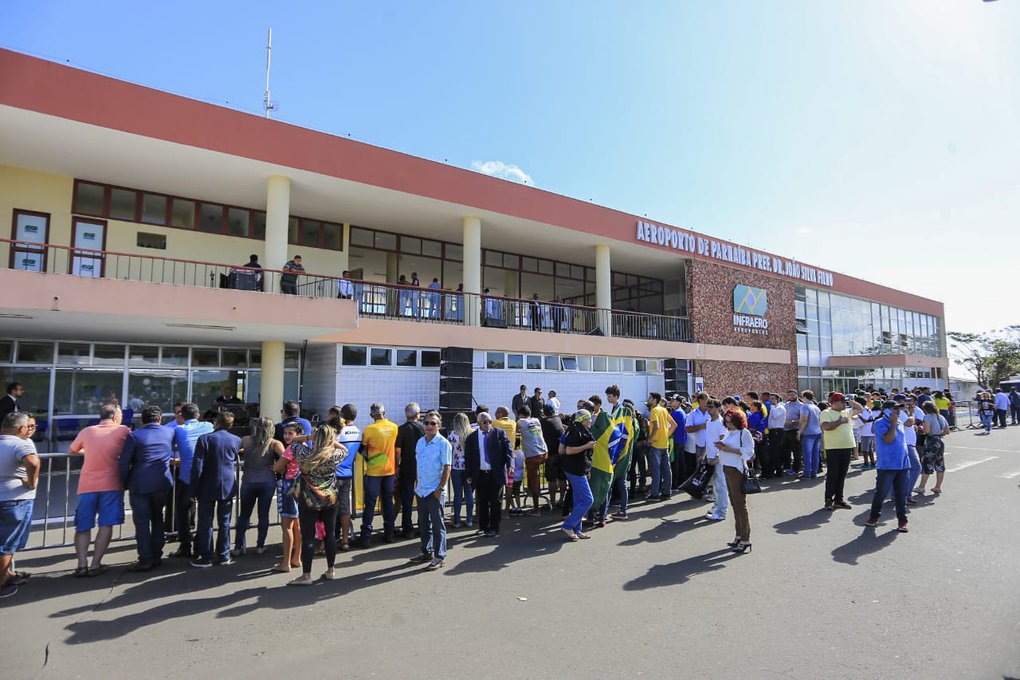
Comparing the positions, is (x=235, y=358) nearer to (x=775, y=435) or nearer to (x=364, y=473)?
(x=364, y=473)

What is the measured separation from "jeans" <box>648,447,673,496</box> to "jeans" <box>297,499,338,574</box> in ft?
17.7

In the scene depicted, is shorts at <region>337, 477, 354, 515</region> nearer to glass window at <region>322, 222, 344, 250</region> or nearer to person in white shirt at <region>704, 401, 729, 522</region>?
person in white shirt at <region>704, 401, 729, 522</region>

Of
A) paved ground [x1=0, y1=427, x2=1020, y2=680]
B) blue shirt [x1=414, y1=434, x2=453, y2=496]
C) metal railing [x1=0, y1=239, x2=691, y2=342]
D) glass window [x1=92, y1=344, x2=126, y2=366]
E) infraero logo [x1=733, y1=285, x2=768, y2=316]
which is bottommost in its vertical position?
paved ground [x1=0, y1=427, x2=1020, y2=680]

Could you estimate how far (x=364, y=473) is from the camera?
656 cm

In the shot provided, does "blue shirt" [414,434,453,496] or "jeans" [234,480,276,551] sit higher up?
"blue shirt" [414,434,453,496]

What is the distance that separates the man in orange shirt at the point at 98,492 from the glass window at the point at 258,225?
10517 mm

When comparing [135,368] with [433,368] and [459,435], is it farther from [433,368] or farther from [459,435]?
[459,435]

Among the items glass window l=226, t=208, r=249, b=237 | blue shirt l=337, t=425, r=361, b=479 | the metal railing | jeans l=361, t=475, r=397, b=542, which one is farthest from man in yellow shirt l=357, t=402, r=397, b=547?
glass window l=226, t=208, r=249, b=237

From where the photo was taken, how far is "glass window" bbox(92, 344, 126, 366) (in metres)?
13.0

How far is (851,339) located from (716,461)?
2529 cm

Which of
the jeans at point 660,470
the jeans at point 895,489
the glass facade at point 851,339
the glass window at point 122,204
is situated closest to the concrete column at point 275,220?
the glass window at point 122,204

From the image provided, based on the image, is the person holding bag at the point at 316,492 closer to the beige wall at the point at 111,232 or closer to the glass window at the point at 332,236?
the beige wall at the point at 111,232

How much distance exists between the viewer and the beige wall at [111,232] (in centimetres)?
1227

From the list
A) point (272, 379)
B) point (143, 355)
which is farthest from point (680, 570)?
point (143, 355)
